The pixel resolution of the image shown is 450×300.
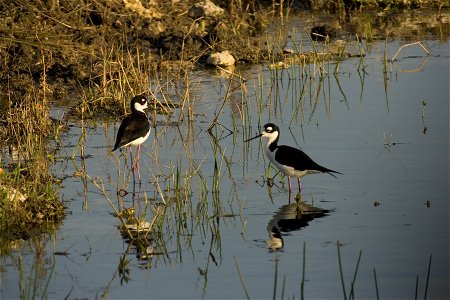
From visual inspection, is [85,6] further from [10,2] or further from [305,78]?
[305,78]

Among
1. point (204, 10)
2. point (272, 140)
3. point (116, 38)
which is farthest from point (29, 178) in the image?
point (204, 10)

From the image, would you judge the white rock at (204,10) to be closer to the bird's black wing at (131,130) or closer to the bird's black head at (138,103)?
the bird's black head at (138,103)

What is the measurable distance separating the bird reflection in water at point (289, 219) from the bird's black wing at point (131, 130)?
2.70 metres

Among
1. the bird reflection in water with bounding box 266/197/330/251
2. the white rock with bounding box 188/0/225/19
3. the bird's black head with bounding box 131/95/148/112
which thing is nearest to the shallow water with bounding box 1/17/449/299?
the bird reflection in water with bounding box 266/197/330/251

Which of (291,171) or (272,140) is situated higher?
(272,140)

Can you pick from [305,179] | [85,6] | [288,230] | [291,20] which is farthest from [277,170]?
[291,20]

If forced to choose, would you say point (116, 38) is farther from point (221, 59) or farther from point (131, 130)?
point (131, 130)

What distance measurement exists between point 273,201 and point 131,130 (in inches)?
101

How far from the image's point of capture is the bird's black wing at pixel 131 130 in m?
13.2

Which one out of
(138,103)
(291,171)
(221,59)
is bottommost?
(291,171)

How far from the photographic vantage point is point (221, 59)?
1917 centimetres

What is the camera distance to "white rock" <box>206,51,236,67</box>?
62.8 ft

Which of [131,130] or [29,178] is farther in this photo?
[131,130]

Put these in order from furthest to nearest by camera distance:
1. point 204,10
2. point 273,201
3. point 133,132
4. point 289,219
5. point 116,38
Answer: point 204,10
point 116,38
point 133,132
point 273,201
point 289,219
